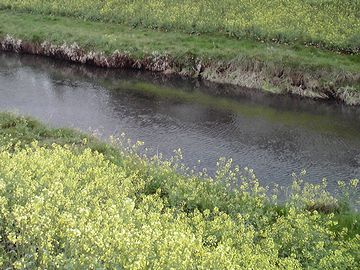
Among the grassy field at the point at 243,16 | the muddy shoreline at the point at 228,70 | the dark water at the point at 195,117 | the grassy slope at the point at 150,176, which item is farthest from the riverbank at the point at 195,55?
the grassy slope at the point at 150,176

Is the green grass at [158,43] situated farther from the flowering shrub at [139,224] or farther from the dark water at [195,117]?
the flowering shrub at [139,224]

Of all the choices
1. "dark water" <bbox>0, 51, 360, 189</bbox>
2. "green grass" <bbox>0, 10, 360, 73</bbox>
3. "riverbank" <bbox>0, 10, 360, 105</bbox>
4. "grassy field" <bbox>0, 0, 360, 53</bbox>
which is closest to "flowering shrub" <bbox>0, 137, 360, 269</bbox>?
"dark water" <bbox>0, 51, 360, 189</bbox>

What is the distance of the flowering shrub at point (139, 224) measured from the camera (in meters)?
8.57

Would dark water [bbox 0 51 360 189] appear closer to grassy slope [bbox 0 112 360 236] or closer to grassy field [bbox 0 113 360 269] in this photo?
grassy slope [bbox 0 112 360 236]

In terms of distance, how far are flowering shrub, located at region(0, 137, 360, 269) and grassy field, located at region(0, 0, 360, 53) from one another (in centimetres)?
1944

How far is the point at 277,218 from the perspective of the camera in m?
16.1

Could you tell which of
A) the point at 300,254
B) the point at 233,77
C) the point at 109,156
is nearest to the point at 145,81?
the point at 233,77

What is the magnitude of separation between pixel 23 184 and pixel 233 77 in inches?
1027

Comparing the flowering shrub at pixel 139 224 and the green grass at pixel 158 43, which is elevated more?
the flowering shrub at pixel 139 224

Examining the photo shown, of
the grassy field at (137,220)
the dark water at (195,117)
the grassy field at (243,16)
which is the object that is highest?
the grassy field at (137,220)

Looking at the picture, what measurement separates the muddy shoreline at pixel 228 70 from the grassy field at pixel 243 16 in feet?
13.4

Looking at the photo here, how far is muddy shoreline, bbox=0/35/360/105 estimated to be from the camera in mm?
33344

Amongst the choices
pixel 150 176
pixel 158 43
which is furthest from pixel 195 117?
pixel 150 176

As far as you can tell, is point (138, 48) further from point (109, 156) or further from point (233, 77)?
point (109, 156)
